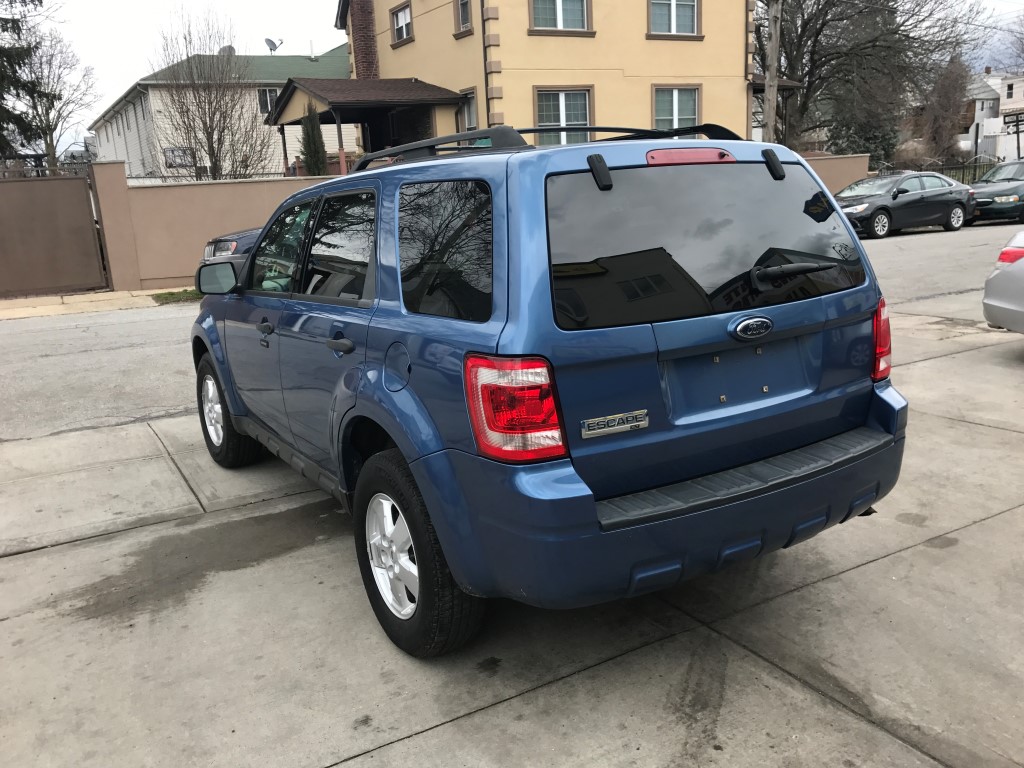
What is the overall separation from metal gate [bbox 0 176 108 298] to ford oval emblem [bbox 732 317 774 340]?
1698 cm

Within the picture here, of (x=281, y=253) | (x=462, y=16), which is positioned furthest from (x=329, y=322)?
(x=462, y=16)

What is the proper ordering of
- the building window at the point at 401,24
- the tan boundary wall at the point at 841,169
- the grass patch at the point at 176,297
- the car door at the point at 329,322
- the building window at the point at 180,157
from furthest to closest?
the tan boundary wall at the point at 841,169, the building window at the point at 401,24, the building window at the point at 180,157, the grass patch at the point at 176,297, the car door at the point at 329,322

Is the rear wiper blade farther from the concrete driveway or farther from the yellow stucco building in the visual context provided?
the yellow stucco building

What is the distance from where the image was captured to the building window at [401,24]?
989 inches

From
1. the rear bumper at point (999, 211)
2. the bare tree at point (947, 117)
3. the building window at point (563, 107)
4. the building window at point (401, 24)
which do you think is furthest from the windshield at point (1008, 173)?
the bare tree at point (947, 117)

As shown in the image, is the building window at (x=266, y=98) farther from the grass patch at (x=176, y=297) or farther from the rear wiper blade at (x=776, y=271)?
the rear wiper blade at (x=776, y=271)

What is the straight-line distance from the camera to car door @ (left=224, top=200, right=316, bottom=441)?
4215 millimetres

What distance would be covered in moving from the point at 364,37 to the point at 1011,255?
24886 millimetres

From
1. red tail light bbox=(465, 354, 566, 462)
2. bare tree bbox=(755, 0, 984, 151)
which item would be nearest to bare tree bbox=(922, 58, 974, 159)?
bare tree bbox=(755, 0, 984, 151)

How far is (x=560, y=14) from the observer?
22.1 m

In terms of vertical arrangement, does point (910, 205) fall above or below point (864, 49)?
below

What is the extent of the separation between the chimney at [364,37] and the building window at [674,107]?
9.55 meters

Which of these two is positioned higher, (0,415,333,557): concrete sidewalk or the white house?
the white house

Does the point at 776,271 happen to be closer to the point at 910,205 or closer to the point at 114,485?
the point at 114,485
